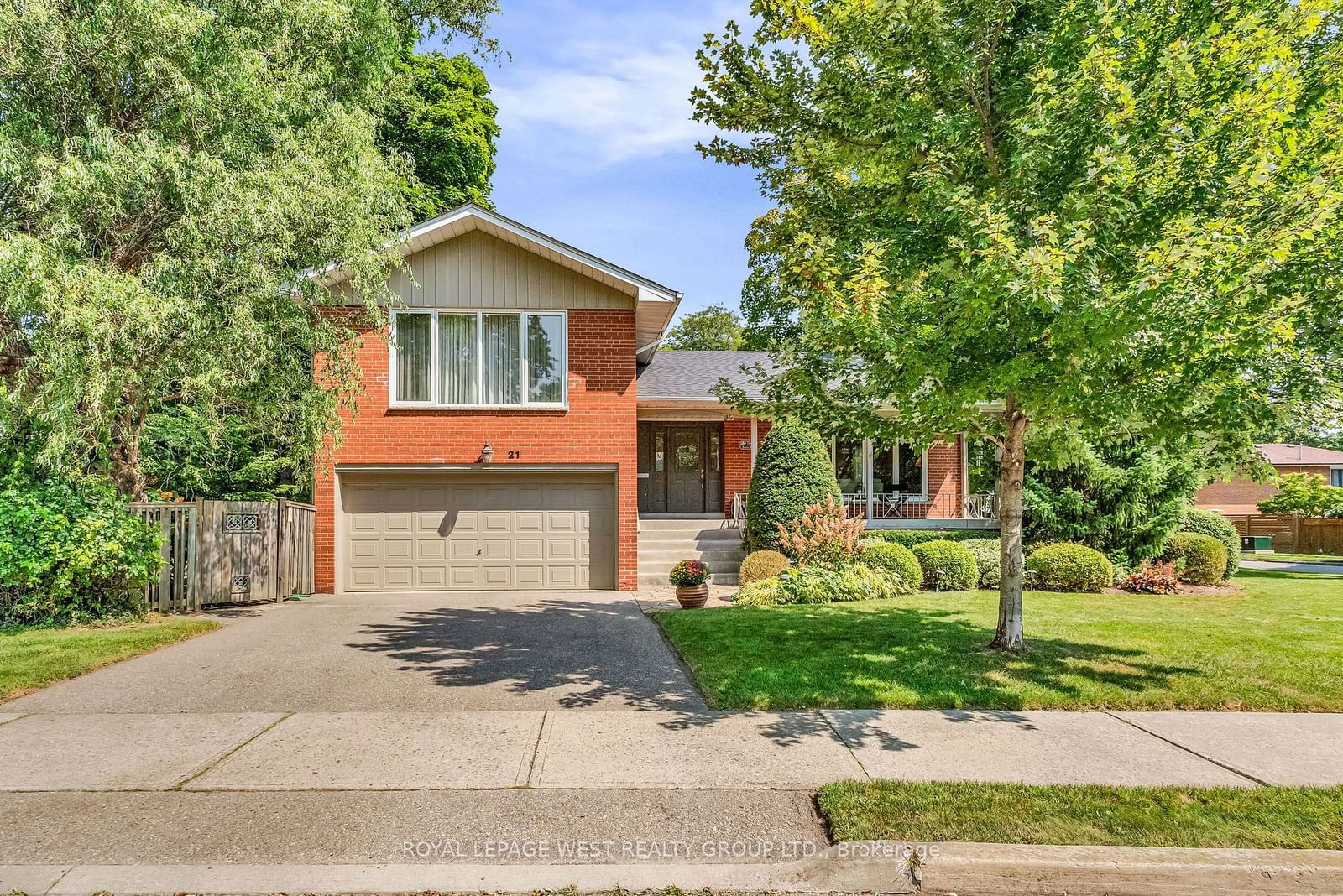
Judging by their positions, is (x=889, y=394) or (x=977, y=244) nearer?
(x=977, y=244)

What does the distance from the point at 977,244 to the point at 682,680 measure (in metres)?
4.69

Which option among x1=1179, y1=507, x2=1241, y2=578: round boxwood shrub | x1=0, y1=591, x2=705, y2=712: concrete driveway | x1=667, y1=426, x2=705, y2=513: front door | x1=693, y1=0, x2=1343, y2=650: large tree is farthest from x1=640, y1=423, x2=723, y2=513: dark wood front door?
x1=693, y1=0, x2=1343, y2=650: large tree

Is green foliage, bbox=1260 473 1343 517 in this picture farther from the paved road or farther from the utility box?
the paved road

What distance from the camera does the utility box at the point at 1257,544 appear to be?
25.6 meters

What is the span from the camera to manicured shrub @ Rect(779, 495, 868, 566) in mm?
13219

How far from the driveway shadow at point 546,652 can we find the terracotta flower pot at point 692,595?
0.71 m

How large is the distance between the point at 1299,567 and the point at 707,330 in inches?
1135

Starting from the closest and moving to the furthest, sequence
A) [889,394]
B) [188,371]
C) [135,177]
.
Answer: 1. [889,394]
2. [135,177]
3. [188,371]

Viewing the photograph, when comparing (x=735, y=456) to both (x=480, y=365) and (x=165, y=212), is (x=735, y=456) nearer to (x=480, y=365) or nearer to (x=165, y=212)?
(x=480, y=365)

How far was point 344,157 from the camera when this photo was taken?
11.1 meters

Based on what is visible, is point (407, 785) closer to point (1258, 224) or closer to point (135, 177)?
point (1258, 224)

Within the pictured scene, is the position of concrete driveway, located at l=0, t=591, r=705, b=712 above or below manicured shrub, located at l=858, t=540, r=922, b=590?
below

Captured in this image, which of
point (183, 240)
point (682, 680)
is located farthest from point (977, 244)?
point (183, 240)

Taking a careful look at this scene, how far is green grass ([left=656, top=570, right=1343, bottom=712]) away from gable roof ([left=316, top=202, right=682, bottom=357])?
5.83 metres
